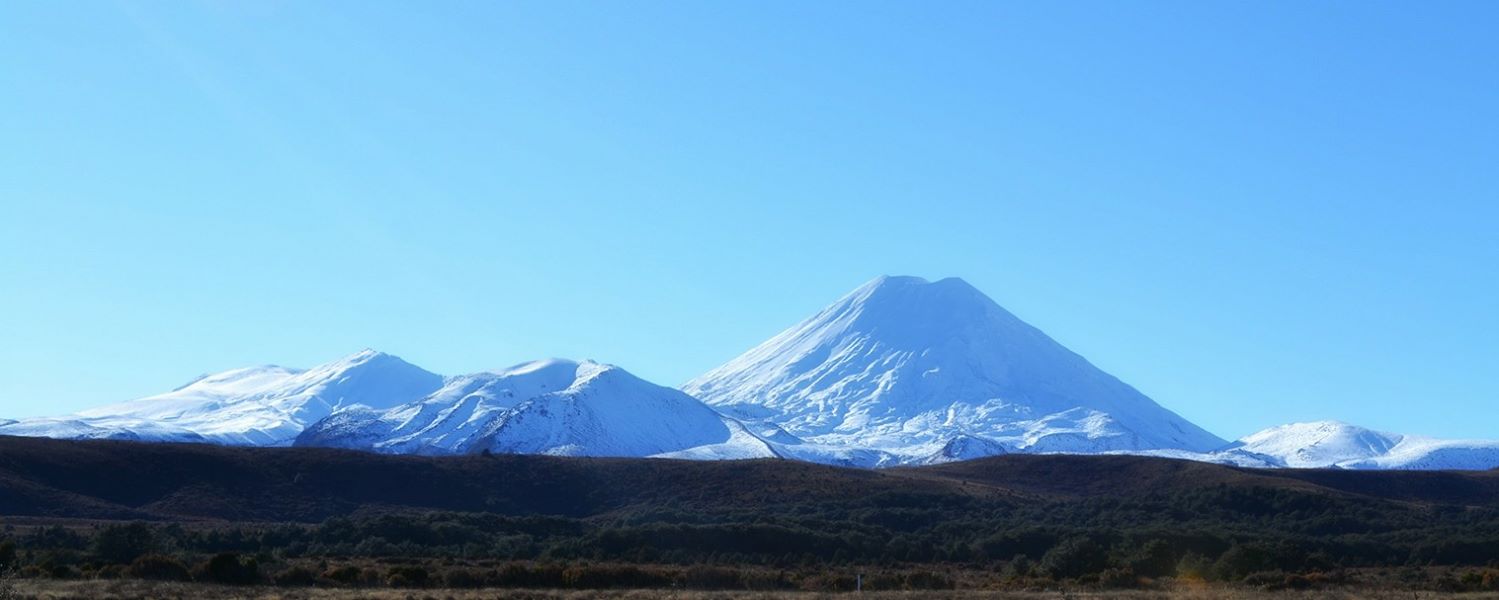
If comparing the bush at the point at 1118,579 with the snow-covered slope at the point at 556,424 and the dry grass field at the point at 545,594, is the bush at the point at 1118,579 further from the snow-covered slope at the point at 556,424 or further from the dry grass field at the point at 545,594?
the snow-covered slope at the point at 556,424

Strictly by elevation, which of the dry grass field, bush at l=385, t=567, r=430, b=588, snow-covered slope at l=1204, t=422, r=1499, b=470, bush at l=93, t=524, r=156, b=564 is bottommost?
the dry grass field

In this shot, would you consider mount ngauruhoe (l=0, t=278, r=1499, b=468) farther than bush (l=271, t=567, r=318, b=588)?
Yes

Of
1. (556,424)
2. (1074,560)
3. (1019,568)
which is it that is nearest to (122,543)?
(1019,568)

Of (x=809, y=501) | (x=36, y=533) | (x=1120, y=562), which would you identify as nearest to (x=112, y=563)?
(x=36, y=533)

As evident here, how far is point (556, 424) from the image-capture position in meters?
150

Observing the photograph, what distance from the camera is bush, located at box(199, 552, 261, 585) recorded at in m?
32.7

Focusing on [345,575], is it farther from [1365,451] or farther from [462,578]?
[1365,451]

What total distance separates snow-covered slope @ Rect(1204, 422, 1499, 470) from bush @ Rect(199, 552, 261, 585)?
441ft

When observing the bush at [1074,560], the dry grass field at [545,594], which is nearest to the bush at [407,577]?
the dry grass field at [545,594]

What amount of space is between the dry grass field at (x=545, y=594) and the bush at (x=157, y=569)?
1.76 metres

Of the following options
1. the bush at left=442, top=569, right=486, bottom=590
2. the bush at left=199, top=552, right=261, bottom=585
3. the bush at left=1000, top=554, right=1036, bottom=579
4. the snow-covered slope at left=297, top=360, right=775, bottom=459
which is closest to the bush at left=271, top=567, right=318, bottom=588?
the bush at left=199, top=552, right=261, bottom=585

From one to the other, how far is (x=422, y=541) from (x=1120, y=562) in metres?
19.7

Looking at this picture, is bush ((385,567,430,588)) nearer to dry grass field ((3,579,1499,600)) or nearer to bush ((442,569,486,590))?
bush ((442,569,486,590))

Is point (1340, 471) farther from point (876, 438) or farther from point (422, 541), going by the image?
point (876, 438)
